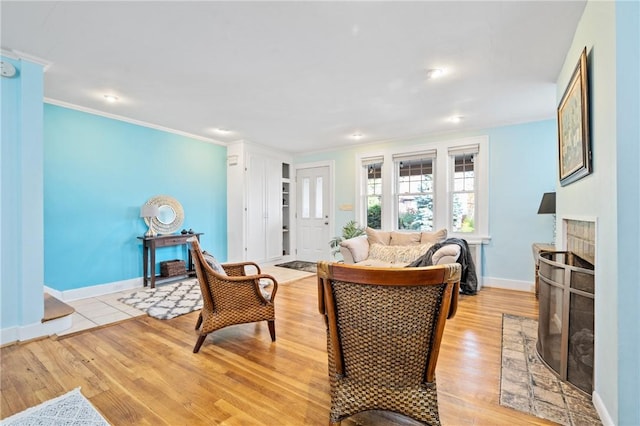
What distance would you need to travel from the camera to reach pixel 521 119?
416 centimetres

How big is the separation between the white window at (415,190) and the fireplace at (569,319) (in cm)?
293

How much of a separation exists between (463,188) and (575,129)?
2725mm

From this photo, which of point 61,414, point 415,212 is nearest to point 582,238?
point 415,212

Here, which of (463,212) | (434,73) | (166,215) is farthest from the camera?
(463,212)

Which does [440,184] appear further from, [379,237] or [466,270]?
[466,270]

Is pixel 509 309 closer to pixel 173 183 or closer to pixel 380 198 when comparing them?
pixel 380 198

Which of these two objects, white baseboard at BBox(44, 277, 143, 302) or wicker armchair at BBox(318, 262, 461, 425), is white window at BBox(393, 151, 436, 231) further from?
white baseboard at BBox(44, 277, 143, 302)

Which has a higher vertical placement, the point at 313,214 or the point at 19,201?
the point at 19,201

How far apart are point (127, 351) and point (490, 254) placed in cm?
474

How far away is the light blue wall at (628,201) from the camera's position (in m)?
1.34

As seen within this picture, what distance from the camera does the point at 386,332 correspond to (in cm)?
136

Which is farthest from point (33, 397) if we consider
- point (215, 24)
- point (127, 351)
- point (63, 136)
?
point (63, 136)

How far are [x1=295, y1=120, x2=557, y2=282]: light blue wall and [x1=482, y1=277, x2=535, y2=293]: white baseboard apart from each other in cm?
5

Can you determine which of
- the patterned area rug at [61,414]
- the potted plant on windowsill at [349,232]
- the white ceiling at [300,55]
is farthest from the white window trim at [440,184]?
the patterned area rug at [61,414]
